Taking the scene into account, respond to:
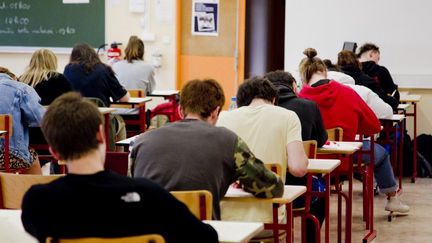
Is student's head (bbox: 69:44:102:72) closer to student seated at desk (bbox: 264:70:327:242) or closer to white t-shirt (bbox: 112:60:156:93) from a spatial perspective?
white t-shirt (bbox: 112:60:156:93)

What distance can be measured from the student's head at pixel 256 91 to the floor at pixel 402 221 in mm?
1834

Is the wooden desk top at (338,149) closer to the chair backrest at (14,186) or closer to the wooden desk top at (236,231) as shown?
the chair backrest at (14,186)

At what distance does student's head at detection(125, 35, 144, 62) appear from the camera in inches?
380

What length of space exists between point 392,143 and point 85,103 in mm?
5870

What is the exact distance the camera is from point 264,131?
4684 millimetres

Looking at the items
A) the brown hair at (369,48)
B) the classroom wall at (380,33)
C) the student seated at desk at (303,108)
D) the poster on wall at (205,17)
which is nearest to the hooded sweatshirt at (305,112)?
the student seated at desk at (303,108)

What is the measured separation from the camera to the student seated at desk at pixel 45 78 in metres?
7.47

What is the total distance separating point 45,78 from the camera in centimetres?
747


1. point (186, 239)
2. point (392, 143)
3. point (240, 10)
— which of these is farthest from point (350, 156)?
point (240, 10)

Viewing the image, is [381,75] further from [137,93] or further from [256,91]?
[256,91]

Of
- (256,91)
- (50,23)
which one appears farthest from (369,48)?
(50,23)

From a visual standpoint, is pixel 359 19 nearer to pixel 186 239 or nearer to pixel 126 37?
pixel 126 37

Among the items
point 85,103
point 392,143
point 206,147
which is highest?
point 85,103

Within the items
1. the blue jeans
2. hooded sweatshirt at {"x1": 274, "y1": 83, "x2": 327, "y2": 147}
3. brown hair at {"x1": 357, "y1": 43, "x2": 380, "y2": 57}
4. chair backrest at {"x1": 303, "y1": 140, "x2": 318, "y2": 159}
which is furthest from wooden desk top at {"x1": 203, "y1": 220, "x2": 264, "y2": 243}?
brown hair at {"x1": 357, "y1": 43, "x2": 380, "y2": 57}
